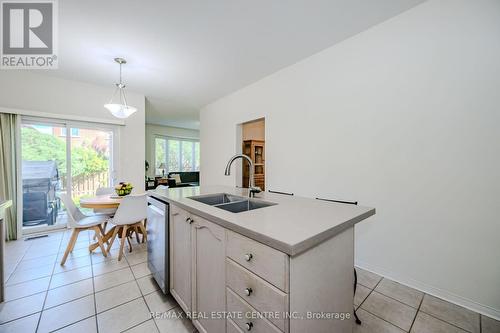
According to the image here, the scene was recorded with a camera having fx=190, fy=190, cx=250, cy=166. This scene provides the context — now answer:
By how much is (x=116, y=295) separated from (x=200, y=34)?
9.08ft

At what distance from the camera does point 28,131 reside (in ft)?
10.1

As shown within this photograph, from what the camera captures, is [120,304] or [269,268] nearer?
[269,268]

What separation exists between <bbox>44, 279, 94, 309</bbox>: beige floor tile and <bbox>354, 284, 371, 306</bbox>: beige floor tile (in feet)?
7.63

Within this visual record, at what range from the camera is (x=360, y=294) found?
1.69 meters

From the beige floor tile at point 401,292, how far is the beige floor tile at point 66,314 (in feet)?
8.10

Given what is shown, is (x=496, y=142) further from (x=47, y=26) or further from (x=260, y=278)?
(x=47, y=26)

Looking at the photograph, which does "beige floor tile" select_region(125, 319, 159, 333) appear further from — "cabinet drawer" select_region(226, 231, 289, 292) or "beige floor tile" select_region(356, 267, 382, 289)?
"beige floor tile" select_region(356, 267, 382, 289)

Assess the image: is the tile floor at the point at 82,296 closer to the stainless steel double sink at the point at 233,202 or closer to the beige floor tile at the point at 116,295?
the beige floor tile at the point at 116,295

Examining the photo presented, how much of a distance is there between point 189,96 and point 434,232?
4.48 m

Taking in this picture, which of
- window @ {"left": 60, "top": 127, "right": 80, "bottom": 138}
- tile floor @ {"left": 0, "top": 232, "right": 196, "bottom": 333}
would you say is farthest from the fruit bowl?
window @ {"left": 60, "top": 127, "right": 80, "bottom": 138}

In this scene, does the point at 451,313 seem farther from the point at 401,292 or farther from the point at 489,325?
the point at 401,292

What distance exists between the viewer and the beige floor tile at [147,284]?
174cm

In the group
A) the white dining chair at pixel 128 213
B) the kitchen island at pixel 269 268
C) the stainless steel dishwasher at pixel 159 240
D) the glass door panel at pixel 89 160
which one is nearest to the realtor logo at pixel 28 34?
the glass door panel at pixel 89 160

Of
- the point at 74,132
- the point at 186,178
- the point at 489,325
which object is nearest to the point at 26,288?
the point at 74,132
